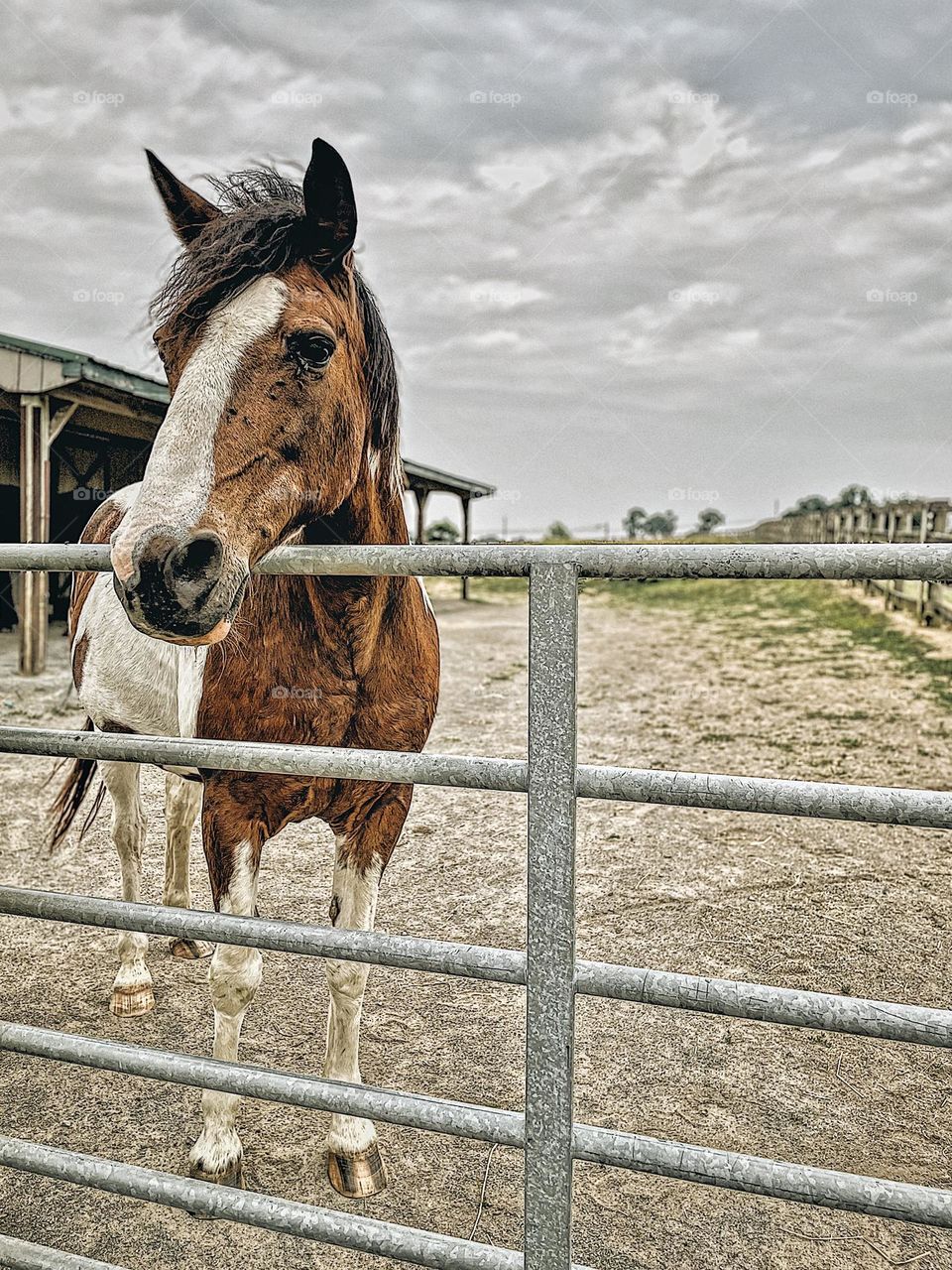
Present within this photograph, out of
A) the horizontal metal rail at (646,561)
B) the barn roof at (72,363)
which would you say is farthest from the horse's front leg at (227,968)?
the barn roof at (72,363)

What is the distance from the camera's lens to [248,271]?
1497 mm

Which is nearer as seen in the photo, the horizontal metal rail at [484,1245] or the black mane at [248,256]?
the horizontal metal rail at [484,1245]

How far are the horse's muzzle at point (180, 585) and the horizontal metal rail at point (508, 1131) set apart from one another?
2.18ft

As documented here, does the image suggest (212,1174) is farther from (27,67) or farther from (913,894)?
(27,67)

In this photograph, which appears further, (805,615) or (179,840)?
(805,615)

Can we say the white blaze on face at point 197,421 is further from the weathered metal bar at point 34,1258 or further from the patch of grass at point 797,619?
the patch of grass at point 797,619

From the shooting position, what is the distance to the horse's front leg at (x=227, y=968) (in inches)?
74.4

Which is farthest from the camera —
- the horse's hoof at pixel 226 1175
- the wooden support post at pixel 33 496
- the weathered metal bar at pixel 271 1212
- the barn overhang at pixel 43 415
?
the wooden support post at pixel 33 496

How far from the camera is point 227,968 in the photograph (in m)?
2.04

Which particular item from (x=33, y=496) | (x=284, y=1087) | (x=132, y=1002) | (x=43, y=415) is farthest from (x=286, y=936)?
(x=43, y=415)

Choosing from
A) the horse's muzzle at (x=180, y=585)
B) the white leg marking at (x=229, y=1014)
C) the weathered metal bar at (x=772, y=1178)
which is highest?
the horse's muzzle at (x=180, y=585)

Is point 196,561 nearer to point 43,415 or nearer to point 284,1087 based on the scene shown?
point 284,1087

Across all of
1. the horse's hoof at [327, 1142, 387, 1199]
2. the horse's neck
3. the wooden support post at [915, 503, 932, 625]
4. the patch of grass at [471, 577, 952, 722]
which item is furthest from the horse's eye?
the wooden support post at [915, 503, 932, 625]

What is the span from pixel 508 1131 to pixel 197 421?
1.16 metres
